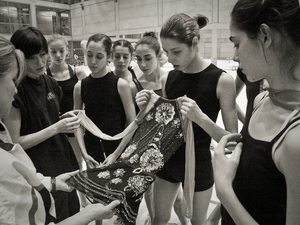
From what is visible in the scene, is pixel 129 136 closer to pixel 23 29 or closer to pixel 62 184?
pixel 62 184

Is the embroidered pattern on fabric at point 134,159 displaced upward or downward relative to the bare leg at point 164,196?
upward

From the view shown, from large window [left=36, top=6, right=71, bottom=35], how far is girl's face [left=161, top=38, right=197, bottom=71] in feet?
60.7

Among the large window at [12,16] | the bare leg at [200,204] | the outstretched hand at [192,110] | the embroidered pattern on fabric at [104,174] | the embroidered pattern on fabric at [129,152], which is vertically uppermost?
the large window at [12,16]

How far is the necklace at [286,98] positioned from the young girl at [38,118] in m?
1.30

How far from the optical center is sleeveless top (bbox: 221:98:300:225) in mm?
841

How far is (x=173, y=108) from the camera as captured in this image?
1719 mm

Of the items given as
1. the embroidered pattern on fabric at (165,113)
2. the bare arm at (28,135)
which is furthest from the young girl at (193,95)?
the bare arm at (28,135)

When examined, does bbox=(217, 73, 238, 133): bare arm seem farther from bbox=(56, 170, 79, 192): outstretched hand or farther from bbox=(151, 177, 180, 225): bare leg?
Result: bbox=(56, 170, 79, 192): outstretched hand

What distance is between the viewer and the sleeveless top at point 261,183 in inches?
33.1

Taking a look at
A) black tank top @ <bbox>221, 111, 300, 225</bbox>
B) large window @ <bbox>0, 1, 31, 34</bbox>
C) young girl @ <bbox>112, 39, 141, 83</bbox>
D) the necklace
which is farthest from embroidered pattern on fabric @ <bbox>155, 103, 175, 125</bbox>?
large window @ <bbox>0, 1, 31, 34</bbox>

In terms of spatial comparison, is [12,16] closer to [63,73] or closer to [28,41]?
[63,73]

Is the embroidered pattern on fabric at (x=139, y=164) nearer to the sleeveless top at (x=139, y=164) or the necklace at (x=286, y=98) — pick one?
the sleeveless top at (x=139, y=164)

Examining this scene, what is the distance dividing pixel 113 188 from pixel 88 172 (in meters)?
0.21

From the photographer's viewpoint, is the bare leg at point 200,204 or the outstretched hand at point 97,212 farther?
the bare leg at point 200,204
